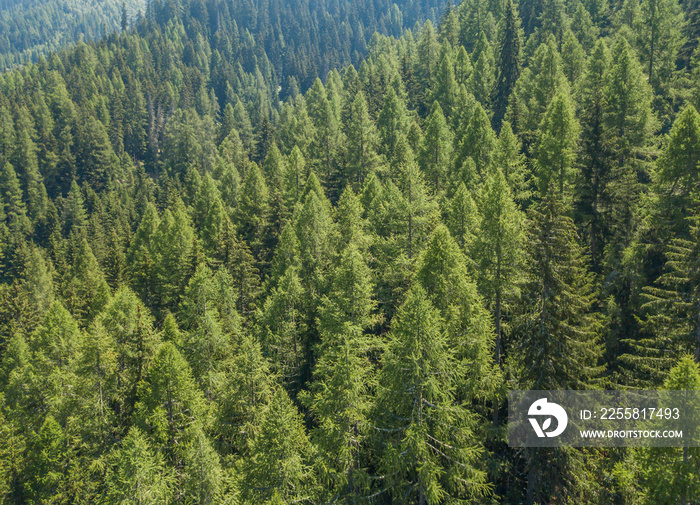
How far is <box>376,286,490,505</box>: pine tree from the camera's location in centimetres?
2191

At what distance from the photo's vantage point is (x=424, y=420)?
2288cm

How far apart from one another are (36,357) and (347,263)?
3561 centimetres

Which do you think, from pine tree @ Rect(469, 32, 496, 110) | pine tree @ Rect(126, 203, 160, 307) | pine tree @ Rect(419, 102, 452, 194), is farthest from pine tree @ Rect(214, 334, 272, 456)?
pine tree @ Rect(469, 32, 496, 110)

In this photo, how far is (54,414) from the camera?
41219mm

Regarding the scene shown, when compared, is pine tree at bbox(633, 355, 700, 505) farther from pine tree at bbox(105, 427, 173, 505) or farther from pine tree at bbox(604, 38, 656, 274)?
pine tree at bbox(105, 427, 173, 505)

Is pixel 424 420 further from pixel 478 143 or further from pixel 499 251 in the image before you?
pixel 478 143

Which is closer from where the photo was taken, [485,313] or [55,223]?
[485,313]

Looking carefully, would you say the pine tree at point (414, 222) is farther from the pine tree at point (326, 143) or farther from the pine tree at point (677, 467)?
the pine tree at point (326, 143)

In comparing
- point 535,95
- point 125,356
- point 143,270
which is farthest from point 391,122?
point 125,356

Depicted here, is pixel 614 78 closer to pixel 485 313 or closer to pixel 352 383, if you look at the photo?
pixel 485 313

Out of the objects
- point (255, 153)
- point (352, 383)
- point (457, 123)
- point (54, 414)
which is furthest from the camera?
point (255, 153)

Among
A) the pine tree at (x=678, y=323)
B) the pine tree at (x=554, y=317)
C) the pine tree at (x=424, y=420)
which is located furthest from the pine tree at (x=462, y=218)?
the pine tree at (x=678, y=323)

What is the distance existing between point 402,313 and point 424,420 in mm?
5148

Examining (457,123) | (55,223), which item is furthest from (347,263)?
(55,223)
